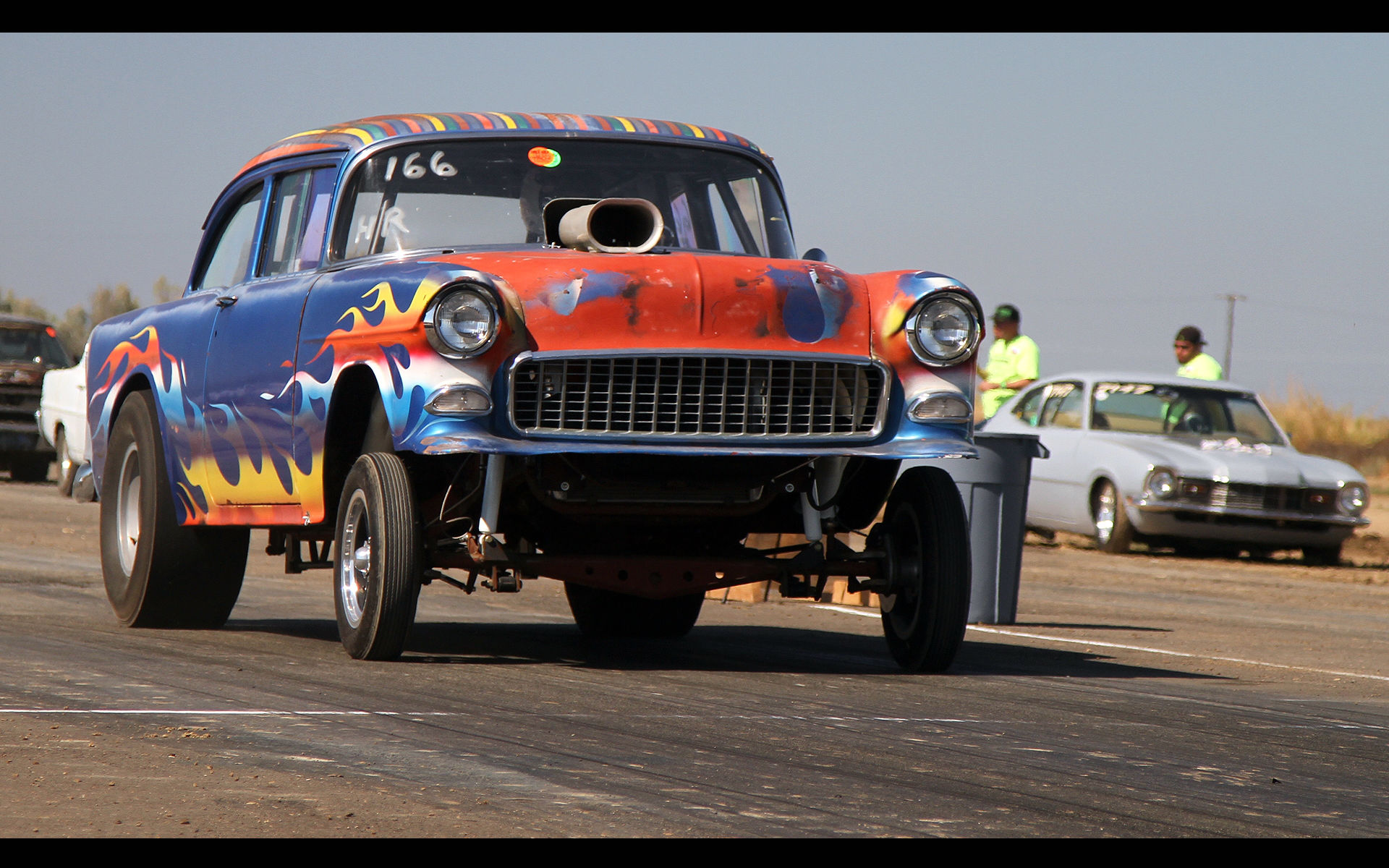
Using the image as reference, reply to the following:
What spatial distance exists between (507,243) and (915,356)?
169 cm

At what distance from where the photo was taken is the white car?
72.6ft

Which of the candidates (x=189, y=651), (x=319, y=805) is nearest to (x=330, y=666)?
(x=189, y=651)

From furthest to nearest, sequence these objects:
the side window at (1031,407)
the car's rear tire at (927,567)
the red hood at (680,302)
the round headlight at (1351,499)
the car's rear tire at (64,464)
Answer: the car's rear tire at (64,464) → the side window at (1031,407) → the round headlight at (1351,499) → the car's rear tire at (927,567) → the red hood at (680,302)

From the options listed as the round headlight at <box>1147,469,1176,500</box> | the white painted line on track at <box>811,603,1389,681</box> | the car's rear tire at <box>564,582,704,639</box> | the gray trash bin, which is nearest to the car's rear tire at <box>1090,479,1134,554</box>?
the round headlight at <box>1147,469,1176,500</box>

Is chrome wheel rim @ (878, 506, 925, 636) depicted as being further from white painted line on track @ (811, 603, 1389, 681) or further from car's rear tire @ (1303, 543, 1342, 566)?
car's rear tire @ (1303, 543, 1342, 566)

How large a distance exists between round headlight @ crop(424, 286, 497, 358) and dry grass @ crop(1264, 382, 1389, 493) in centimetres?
3275

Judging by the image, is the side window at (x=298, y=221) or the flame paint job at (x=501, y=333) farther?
the side window at (x=298, y=221)

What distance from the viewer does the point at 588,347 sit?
719cm

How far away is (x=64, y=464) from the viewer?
75.4 feet

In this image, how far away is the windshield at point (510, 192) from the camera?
322 inches

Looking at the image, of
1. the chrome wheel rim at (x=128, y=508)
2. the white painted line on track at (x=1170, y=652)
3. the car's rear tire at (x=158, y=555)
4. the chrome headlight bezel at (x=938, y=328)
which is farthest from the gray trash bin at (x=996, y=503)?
the chrome wheel rim at (x=128, y=508)

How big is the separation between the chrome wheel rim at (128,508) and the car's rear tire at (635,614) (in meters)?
2.04

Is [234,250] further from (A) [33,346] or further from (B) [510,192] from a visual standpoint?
(A) [33,346]

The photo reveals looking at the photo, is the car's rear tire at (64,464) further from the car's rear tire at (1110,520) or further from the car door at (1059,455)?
the car's rear tire at (1110,520)
